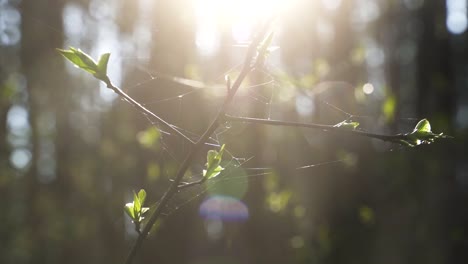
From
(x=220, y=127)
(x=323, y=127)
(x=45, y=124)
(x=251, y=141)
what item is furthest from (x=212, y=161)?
(x=45, y=124)

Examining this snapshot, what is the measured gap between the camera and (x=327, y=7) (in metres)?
6.27

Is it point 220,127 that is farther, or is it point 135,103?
point 220,127

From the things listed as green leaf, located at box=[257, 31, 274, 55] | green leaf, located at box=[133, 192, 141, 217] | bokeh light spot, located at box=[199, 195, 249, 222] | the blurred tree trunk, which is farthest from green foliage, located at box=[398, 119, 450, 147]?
the blurred tree trunk

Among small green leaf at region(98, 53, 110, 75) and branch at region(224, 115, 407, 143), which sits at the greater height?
small green leaf at region(98, 53, 110, 75)

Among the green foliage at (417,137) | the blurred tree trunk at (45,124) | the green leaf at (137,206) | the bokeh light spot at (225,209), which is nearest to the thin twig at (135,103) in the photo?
the green leaf at (137,206)

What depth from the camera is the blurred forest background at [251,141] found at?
10.1 ft

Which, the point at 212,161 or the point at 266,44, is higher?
the point at 266,44

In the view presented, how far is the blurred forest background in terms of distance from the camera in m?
3.07

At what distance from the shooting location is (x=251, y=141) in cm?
391

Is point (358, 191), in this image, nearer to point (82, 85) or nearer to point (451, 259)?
point (451, 259)

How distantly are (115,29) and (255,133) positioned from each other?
3615 mm

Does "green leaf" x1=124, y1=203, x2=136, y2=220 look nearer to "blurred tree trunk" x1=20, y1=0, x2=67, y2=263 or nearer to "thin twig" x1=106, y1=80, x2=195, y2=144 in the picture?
"thin twig" x1=106, y1=80, x2=195, y2=144

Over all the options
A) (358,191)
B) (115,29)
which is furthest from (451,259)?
(115,29)

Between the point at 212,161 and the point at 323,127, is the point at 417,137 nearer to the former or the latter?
the point at 323,127
